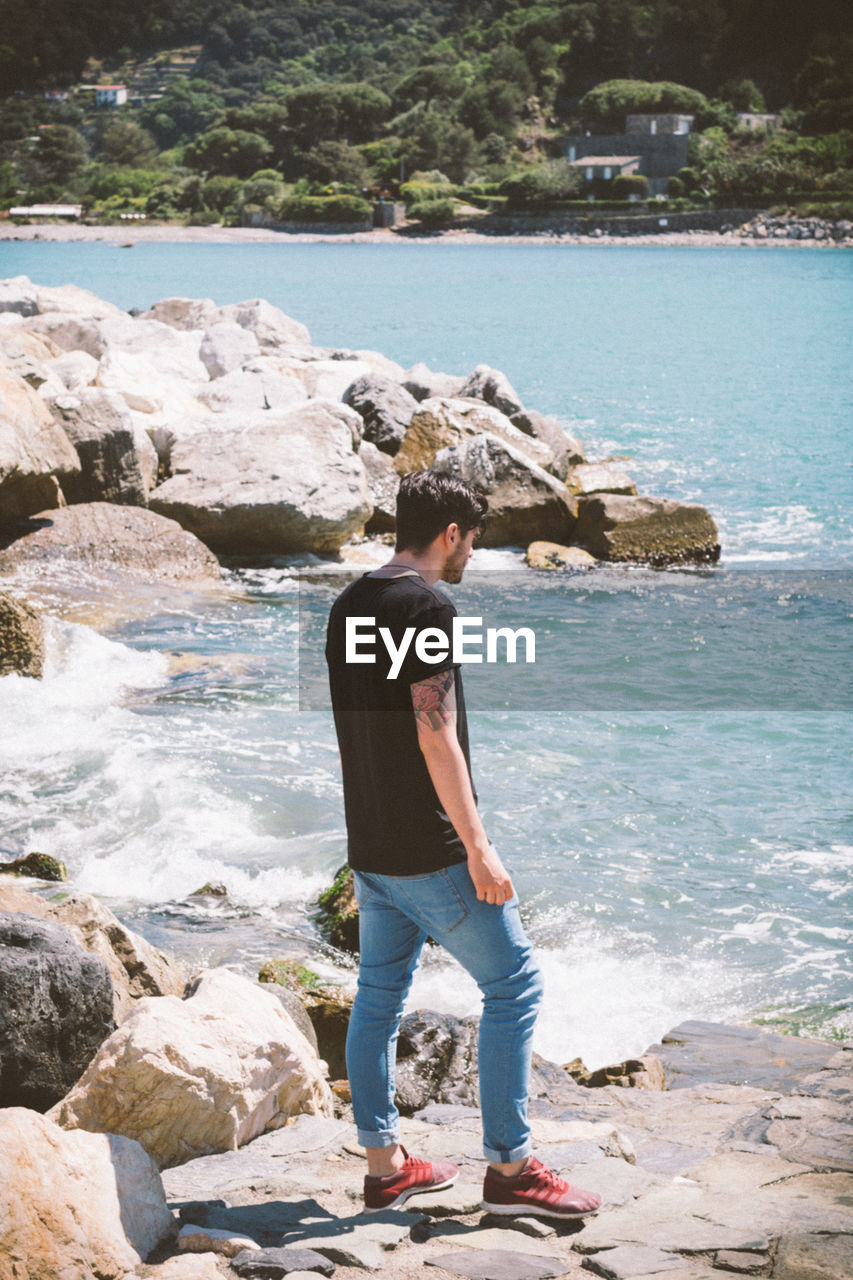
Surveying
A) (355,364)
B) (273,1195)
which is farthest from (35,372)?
(273,1195)

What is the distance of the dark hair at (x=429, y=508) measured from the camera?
304 cm

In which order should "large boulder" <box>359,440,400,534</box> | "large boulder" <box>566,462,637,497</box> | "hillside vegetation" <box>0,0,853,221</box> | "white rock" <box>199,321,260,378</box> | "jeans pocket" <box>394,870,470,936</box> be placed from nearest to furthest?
"jeans pocket" <box>394,870,470,936</box> < "large boulder" <box>359,440,400,534</box> < "large boulder" <box>566,462,637,497</box> < "white rock" <box>199,321,260,378</box> < "hillside vegetation" <box>0,0,853,221</box>

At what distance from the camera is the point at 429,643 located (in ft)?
9.42

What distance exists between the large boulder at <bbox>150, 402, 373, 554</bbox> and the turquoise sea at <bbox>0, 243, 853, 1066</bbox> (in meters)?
0.51

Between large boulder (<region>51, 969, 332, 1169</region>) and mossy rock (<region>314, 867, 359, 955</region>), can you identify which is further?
mossy rock (<region>314, 867, 359, 955</region>)

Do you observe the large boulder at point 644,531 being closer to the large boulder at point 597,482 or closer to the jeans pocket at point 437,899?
the large boulder at point 597,482

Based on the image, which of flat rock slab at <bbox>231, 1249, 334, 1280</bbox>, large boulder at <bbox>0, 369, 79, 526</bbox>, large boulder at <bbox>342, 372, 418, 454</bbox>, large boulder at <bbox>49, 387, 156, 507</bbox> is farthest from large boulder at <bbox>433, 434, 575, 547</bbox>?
flat rock slab at <bbox>231, 1249, 334, 1280</bbox>

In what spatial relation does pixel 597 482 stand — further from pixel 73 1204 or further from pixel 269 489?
pixel 73 1204

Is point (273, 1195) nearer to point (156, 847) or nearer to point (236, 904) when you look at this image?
point (236, 904)

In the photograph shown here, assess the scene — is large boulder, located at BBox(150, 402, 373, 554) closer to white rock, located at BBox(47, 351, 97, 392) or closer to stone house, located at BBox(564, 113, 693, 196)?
white rock, located at BBox(47, 351, 97, 392)

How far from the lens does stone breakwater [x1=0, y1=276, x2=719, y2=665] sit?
40.1 ft

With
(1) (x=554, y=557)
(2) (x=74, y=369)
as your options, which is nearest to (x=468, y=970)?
(1) (x=554, y=557)

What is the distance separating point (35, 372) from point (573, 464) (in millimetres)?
8193

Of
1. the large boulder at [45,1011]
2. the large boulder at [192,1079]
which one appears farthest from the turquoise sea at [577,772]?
the large boulder at [45,1011]
